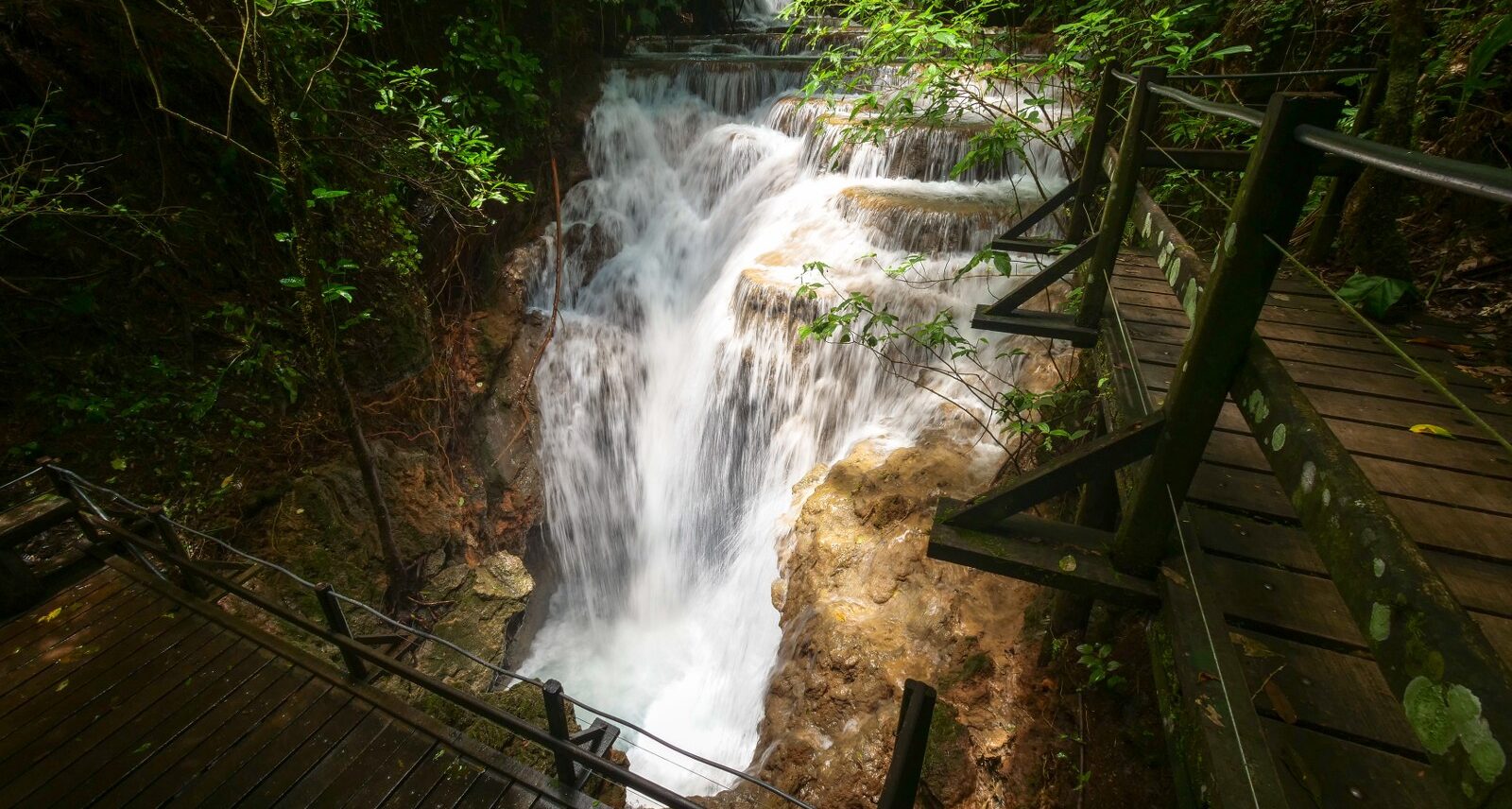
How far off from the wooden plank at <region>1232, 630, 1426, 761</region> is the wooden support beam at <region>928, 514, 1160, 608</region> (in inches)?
11.8

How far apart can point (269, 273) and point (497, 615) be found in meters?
4.02

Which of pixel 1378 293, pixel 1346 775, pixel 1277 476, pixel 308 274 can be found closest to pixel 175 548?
pixel 308 274

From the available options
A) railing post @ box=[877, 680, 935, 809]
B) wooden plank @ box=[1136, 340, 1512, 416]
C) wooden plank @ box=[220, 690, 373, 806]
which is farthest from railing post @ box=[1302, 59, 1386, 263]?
wooden plank @ box=[220, 690, 373, 806]

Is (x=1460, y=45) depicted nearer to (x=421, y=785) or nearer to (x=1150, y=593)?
(x=1150, y=593)

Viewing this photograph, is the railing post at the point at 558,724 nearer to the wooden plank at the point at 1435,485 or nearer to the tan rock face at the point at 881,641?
the tan rock face at the point at 881,641

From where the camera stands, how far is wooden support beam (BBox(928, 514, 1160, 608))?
6.58 feet

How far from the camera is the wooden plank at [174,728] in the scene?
3.07m

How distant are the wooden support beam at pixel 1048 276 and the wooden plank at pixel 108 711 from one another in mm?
5405

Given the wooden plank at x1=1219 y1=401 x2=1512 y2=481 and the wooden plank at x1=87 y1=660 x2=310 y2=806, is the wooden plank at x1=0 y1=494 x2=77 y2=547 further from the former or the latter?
the wooden plank at x1=1219 y1=401 x2=1512 y2=481

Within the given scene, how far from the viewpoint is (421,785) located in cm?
321

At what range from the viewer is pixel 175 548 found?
3.89 meters

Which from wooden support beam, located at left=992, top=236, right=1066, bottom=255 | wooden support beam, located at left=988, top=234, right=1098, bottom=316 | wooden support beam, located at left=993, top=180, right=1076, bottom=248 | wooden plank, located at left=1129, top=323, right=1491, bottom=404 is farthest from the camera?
wooden support beam, located at left=992, top=236, right=1066, bottom=255

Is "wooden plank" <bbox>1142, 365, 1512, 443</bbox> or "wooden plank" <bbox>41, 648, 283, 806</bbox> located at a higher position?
"wooden plank" <bbox>1142, 365, 1512, 443</bbox>

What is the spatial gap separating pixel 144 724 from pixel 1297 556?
17.9 ft
